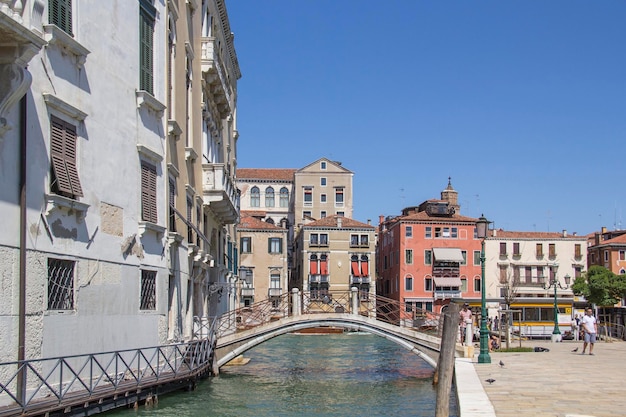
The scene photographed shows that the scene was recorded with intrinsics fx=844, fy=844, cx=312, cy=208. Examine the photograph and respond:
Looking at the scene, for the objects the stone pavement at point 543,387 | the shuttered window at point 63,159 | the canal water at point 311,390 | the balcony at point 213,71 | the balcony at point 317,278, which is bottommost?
the canal water at point 311,390

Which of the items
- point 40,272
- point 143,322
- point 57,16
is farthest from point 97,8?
point 143,322

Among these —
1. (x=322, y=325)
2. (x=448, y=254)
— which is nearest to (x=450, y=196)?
(x=448, y=254)

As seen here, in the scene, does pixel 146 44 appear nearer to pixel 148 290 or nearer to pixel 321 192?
pixel 148 290

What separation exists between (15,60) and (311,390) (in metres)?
14.3

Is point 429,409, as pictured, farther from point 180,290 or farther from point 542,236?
point 542,236

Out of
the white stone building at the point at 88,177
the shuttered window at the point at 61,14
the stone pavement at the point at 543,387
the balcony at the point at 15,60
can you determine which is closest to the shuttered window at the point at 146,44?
the white stone building at the point at 88,177

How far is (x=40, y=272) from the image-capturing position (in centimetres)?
1322

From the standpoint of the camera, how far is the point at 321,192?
77562 millimetres

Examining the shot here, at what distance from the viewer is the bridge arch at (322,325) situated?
85.0 feet

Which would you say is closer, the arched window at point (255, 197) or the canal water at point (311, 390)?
the canal water at point (311, 390)

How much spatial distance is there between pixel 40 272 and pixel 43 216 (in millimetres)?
888

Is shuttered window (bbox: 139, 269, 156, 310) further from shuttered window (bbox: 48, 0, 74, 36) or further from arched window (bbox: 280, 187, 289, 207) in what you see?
arched window (bbox: 280, 187, 289, 207)

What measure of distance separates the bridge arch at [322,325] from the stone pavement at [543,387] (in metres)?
3.46

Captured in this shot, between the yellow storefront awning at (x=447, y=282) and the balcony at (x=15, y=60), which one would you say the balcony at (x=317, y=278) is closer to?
the yellow storefront awning at (x=447, y=282)
